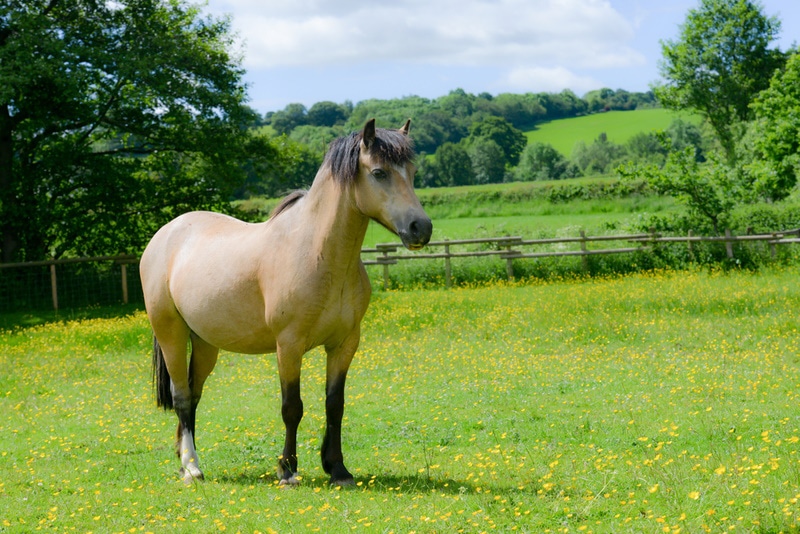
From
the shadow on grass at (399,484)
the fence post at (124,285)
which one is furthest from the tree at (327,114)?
the shadow on grass at (399,484)

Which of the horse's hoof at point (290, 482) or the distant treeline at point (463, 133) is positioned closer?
the horse's hoof at point (290, 482)

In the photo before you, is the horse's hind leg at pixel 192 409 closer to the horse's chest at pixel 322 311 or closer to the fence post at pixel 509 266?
the horse's chest at pixel 322 311

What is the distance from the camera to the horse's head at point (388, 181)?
5.48 metres

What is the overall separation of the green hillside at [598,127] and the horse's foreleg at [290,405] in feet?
283

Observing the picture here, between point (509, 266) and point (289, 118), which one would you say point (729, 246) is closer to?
point (509, 266)

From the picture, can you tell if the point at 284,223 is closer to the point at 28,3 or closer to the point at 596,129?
the point at 28,3

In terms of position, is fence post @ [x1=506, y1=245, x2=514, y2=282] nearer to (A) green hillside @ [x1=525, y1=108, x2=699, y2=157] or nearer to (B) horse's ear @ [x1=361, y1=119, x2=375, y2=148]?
(B) horse's ear @ [x1=361, y1=119, x2=375, y2=148]

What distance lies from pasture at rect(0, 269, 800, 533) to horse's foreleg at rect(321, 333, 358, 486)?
19 centimetres

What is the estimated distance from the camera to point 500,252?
26078 millimetres

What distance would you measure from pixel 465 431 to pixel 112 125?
65.0 ft

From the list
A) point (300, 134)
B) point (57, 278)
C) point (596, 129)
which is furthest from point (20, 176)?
point (596, 129)

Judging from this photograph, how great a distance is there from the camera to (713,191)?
25.8 meters

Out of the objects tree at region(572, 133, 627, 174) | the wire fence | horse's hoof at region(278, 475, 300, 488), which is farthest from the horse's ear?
tree at region(572, 133, 627, 174)

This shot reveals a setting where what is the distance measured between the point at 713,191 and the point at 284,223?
73.5ft
